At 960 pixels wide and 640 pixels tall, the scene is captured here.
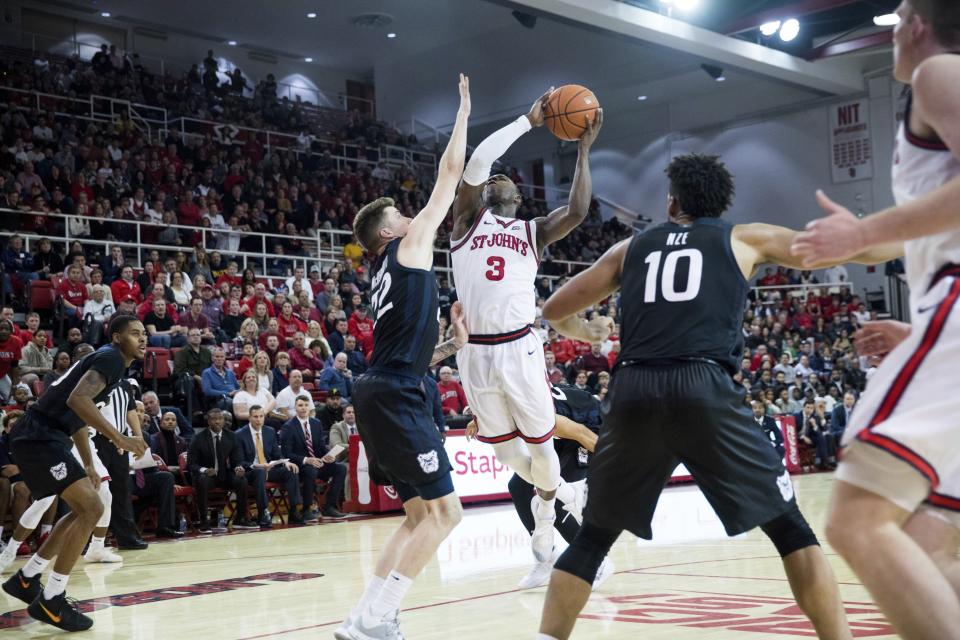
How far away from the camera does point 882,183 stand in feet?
94.8

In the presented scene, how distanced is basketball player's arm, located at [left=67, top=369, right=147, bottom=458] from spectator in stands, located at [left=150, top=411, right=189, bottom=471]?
600 centimetres

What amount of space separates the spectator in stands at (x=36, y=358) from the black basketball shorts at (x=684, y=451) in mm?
10824

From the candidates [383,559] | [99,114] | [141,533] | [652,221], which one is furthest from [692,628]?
[652,221]

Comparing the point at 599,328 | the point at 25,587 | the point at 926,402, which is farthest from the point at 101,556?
the point at 926,402

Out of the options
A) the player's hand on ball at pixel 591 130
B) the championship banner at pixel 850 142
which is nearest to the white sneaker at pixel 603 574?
the player's hand on ball at pixel 591 130

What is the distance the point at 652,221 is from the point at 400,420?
92.9 ft

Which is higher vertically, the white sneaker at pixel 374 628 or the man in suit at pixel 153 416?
the man in suit at pixel 153 416

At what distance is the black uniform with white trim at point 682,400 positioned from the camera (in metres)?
3.54

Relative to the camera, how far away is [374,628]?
4676 mm

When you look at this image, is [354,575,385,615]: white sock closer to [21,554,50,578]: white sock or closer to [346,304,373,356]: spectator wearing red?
[21,554,50,578]: white sock

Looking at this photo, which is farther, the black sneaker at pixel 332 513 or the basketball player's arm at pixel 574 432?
the black sneaker at pixel 332 513

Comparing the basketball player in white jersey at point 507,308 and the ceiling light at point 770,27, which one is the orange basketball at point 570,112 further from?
the ceiling light at point 770,27

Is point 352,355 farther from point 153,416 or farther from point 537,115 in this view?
point 537,115

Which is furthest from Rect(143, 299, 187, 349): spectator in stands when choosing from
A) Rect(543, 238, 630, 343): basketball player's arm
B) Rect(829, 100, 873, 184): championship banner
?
Rect(829, 100, 873, 184): championship banner
